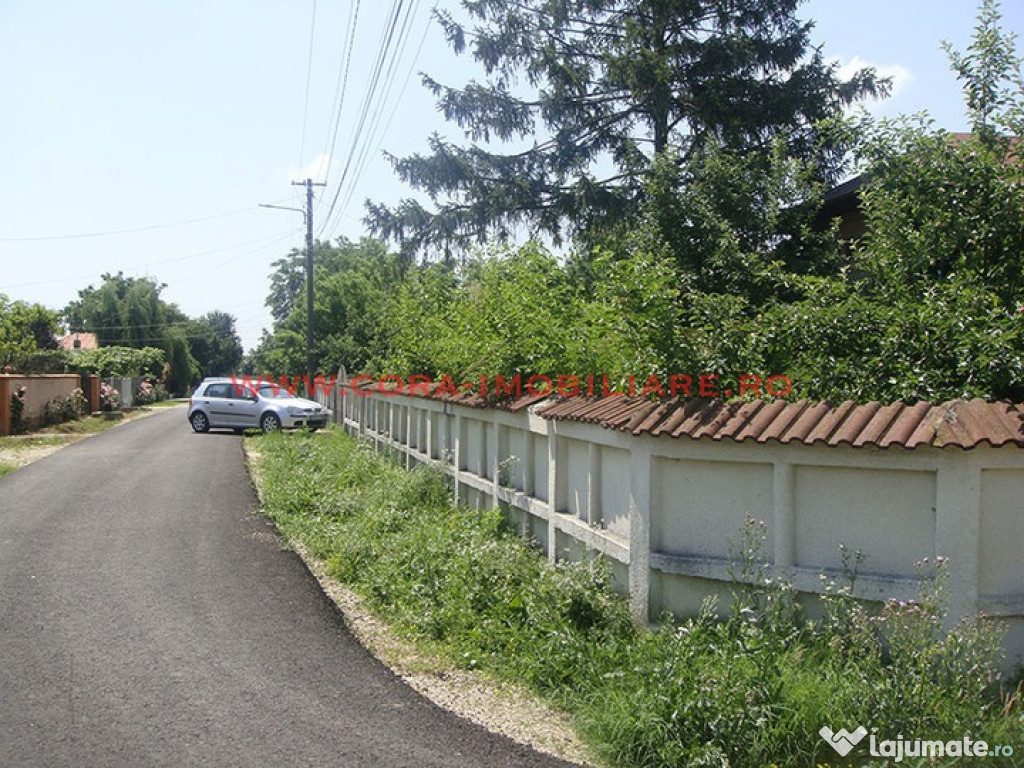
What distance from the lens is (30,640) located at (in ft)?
20.9

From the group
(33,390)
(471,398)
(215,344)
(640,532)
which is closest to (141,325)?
(215,344)

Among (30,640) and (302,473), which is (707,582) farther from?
(302,473)

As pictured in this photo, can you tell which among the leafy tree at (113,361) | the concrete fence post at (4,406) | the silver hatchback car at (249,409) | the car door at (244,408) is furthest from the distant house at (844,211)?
the leafy tree at (113,361)

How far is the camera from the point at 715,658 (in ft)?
16.0

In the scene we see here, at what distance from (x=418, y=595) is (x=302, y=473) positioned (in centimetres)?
800

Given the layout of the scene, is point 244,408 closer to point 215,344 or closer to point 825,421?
point 825,421

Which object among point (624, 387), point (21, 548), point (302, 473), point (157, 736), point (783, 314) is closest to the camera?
point (157, 736)

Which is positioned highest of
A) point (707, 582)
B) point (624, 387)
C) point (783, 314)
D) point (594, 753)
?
point (783, 314)

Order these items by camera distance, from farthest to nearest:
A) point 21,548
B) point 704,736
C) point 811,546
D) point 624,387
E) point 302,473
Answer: point 302,473 < point 21,548 < point 624,387 < point 811,546 < point 704,736

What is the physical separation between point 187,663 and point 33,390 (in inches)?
874

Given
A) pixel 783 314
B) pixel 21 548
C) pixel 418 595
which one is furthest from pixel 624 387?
pixel 21 548

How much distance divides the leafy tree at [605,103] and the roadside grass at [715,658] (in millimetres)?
10307

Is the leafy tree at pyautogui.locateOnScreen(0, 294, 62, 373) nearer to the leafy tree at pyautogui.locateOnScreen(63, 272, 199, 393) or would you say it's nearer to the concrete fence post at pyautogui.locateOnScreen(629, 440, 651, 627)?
the leafy tree at pyautogui.locateOnScreen(63, 272, 199, 393)

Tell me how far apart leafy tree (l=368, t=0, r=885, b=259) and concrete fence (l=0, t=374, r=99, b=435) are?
11.8 meters
